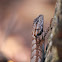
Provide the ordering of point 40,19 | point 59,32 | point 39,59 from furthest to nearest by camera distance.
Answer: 1. point 40,19
2. point 39,59
3. point 59,32

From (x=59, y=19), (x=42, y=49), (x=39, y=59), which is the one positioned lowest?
(x=39, y=59)

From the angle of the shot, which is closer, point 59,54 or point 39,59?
point 59,54

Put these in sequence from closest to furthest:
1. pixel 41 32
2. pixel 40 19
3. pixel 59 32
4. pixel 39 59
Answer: pixel 59 32 < pixel 39 59 < pixel 41 32 < pixel 40 19

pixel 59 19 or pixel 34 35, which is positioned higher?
pixel 59 19

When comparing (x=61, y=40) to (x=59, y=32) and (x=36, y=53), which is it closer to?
(x=59, y=32)

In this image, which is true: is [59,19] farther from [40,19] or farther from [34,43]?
[40,19]

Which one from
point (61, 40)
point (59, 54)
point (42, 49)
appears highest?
point (61, 40)

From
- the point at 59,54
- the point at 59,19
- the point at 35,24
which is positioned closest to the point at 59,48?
the point at 59,54

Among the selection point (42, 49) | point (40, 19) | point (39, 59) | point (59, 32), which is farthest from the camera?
point (40, 19)

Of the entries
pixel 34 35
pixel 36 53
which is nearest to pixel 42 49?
pixel 36 53
